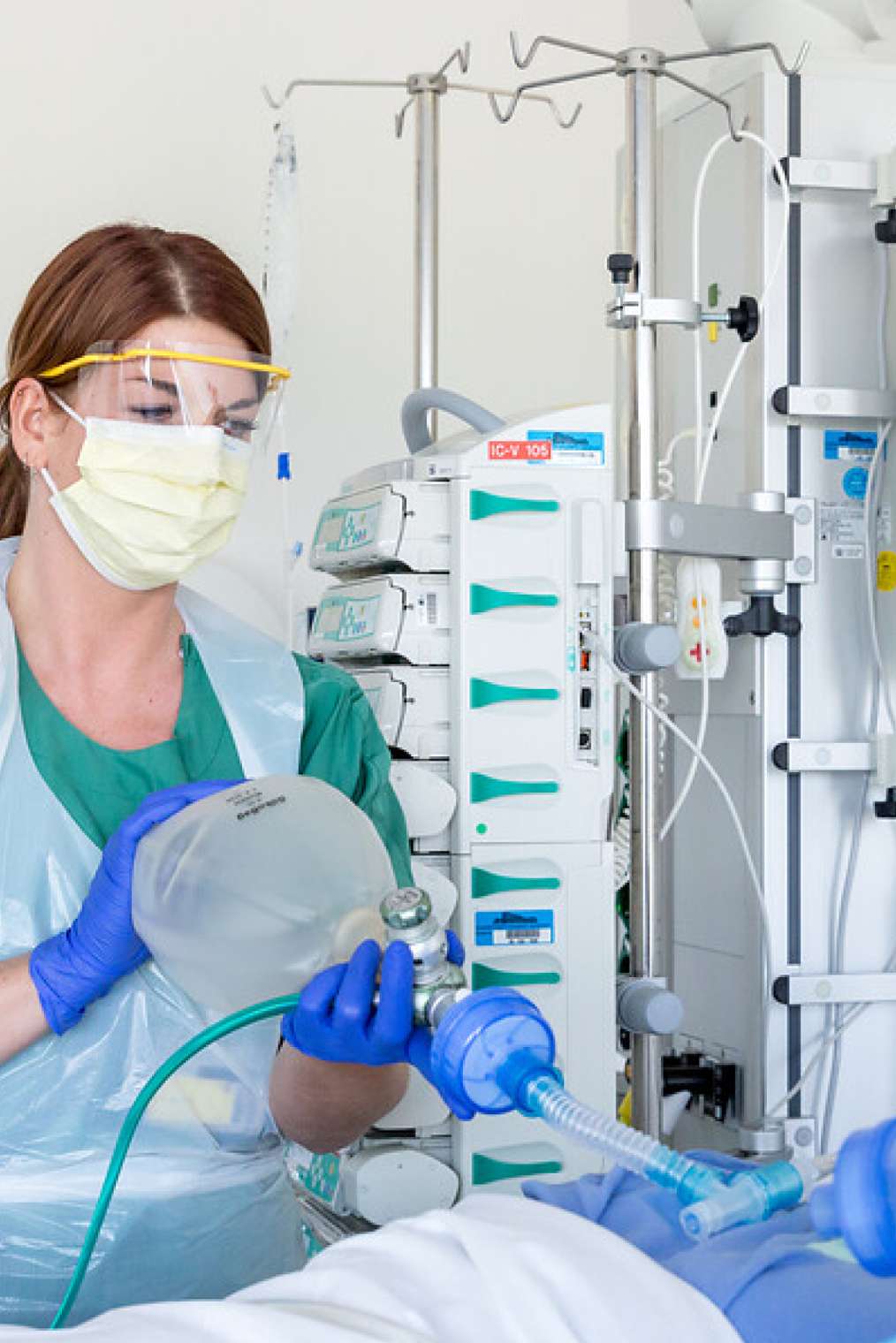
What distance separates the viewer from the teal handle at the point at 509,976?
227 cm

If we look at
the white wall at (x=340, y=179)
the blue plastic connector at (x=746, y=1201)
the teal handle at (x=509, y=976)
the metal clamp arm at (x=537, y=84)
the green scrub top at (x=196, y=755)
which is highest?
the white wall at (x=340, y=179)

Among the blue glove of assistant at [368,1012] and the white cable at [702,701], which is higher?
the white cable at [702,701]

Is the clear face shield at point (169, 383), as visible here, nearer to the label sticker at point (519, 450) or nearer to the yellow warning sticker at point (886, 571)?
the label sticker at point (519, 450)

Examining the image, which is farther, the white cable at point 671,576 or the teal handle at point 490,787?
the white cable at point 671,576

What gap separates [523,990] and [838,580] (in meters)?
0.81

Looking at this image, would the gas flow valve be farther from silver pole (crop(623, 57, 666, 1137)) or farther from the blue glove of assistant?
silver pole (crop(623, 57, 666, 1137))

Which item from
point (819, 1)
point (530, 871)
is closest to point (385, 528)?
point (530, 871)

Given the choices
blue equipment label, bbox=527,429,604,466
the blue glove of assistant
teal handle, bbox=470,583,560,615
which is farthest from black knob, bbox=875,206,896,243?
the blue glove of assistant

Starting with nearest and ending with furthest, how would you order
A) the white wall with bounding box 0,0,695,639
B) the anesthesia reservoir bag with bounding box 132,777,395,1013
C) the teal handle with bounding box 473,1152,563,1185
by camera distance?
1. the anesthesia reservoir bag with bounding box 132,777,395,1013
2. the teal handle with bounding box 473,1152,563,1185
3. the white wall with bounding box 0,0,695,639

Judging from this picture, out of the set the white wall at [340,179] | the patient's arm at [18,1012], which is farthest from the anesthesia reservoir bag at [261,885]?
the white wall at [340,179]

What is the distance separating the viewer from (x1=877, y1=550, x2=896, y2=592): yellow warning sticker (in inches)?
99.8

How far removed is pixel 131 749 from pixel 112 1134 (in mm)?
377

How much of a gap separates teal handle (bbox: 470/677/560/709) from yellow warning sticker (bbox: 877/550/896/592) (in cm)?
60

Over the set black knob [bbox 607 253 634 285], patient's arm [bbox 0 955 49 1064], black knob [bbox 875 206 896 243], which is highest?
black knob [bbox 875 206 896 243]
